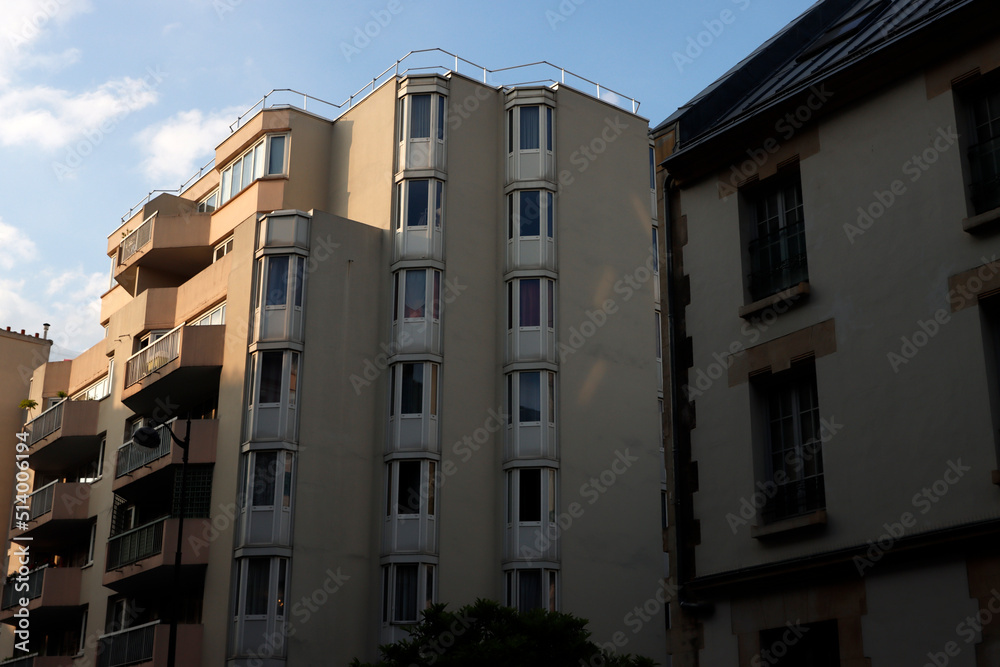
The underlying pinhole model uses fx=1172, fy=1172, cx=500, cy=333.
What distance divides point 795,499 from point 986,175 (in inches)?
175

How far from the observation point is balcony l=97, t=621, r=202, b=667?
107 feet

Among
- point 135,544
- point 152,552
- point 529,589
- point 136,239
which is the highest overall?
point 136,239

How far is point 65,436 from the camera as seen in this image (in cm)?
4356

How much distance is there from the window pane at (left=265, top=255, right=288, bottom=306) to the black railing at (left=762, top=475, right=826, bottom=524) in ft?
76.3

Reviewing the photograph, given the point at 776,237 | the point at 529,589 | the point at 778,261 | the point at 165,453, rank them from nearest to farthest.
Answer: the point at 778,261 → the point at 776,237 → the point at 529,589 → the point at 165,453

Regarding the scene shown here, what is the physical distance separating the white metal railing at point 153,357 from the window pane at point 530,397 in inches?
427

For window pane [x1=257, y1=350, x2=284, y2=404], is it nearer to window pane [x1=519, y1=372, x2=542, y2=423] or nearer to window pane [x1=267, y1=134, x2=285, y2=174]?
window pane [x1=519, y1=372, x2=542, y2=423]

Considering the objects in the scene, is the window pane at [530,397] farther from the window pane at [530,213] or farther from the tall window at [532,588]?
the window pane at [530,213]

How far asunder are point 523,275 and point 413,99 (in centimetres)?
718

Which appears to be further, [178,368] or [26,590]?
[26,590]

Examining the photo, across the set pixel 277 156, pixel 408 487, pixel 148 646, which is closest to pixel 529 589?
pixel 408 487

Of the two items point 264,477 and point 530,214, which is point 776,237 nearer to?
point 264,477

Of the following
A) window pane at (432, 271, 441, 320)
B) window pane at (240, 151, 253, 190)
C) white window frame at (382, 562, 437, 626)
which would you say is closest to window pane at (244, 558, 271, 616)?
white window frame at (382, 562, 437, 626)

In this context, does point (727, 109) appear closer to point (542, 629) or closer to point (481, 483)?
A: point (542, 629)
